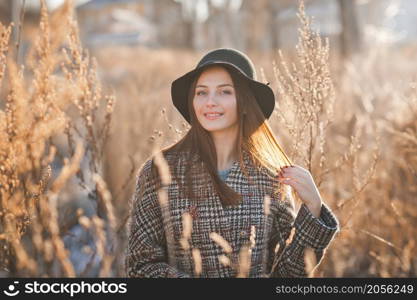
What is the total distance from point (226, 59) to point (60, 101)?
72 centimetres

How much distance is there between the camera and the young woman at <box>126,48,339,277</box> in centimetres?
204

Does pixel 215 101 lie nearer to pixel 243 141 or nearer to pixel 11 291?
pixel 243 141

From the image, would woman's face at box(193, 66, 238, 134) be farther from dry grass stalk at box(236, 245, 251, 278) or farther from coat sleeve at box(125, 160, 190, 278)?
dry grass stalk at box(236, 245, 251, 278)

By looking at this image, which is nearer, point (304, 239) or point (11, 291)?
point (11, 291)

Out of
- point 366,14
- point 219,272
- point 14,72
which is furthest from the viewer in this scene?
point 366,14

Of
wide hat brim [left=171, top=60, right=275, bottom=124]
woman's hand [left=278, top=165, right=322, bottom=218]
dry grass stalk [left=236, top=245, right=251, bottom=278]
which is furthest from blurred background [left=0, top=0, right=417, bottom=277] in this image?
dry grass stalk [left=236, top=245, right=251, bottom=278]

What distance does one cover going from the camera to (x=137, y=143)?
443cm

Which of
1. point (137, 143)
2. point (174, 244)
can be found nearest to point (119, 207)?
point (137, 143)

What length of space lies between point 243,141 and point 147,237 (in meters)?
0.58

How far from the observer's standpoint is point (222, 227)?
2125mm

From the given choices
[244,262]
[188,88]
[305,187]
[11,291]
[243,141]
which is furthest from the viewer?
[188,88]

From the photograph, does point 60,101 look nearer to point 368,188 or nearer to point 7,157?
point 7,157

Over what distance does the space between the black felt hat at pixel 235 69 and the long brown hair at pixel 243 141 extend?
0.03 meters

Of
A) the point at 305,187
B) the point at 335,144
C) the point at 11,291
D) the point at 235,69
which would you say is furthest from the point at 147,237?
the point at 335,144
